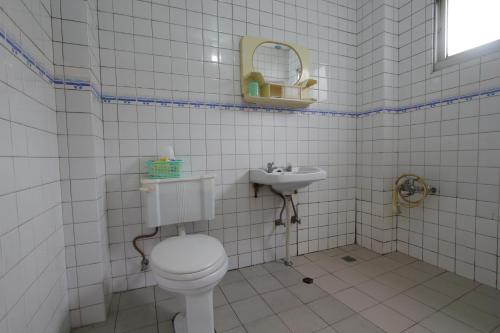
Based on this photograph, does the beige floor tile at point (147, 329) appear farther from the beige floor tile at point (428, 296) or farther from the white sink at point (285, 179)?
the beige floor tile at point (428, 296)

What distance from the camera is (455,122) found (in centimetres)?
174

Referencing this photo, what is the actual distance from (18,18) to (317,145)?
2067 mm

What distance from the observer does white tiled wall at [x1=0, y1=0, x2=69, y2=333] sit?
0.81m

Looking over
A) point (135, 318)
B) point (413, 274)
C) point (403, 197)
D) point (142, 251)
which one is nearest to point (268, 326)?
point (135, 318)

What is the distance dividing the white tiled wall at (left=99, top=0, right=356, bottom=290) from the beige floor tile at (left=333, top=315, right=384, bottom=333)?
0.84m

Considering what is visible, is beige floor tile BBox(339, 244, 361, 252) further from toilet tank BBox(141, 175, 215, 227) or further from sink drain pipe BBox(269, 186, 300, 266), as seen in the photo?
toilet tank BBox(141, 175, 215, 227)

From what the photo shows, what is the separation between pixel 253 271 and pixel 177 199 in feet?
3.03

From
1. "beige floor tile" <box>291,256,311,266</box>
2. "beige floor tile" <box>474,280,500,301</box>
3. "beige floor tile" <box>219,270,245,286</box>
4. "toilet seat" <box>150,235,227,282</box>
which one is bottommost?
"beige floor tile" <box>219,270,245,286</box>

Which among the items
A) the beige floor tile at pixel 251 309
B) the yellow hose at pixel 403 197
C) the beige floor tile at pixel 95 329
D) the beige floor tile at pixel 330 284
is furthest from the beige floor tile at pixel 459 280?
the beige floor tile at pixel 95 329

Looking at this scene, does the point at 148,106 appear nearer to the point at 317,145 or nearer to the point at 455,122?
the point at 317,145

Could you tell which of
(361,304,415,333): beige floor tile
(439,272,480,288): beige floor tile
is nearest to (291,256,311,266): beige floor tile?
(361,304,415,333): beige floor tile

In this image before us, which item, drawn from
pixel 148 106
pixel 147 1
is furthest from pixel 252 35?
pixel 148 106

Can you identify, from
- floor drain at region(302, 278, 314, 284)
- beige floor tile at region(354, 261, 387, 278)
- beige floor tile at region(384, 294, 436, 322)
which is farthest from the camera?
beige floor tile at region(354, 261, 387, 278)

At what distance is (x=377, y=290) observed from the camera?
1.60m
